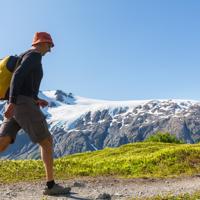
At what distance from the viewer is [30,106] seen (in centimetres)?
1184

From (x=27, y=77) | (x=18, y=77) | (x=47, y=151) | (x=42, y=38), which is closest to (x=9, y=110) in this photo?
(x=18, y=77)

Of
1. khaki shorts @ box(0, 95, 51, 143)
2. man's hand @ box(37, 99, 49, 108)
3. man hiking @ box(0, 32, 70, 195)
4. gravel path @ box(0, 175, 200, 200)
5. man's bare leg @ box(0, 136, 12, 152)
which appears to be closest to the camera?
man hiking @ box(0, 32, 70, 195)

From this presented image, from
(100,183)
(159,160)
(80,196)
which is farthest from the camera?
(159,160)

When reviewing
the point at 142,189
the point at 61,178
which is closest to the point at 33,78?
the point at 142,189

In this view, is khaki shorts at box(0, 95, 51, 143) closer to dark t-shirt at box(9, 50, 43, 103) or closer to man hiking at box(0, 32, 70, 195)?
man hiking at box(0, 32, 70, 195)

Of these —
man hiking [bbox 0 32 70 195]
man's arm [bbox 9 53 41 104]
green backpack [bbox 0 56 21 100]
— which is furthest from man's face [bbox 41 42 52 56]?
green backpack [bbox 0 56 21 100]

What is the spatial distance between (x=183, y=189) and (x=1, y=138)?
5.28m

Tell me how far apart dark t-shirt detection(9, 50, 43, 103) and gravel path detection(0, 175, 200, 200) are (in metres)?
2.74

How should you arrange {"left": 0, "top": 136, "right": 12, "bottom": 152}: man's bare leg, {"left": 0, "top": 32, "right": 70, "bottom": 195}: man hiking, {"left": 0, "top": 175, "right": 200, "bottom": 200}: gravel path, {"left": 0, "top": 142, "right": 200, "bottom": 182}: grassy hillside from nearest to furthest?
1. {"left": 0, "top": 32, "right": 70, "bottom": 195}: man hiking
2. {"left": 0, "top": 136, "right": 12, "bottom": 152}: man's bare leg
3. {"left": 0, "top": 175, "right": 200, "bottom": 200}: gravel path
4. {"left": 0, "top": 142, "right": 200, "bottom": 182}: grassy hillside

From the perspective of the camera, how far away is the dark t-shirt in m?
11.5

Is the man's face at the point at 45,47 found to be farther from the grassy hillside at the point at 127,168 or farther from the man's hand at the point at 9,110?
the grassy hillside at the point at 127,168

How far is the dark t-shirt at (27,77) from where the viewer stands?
11508 millimetres

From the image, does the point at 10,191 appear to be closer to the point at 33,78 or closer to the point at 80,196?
the point at 80,196

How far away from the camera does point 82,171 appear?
19.6 metres
